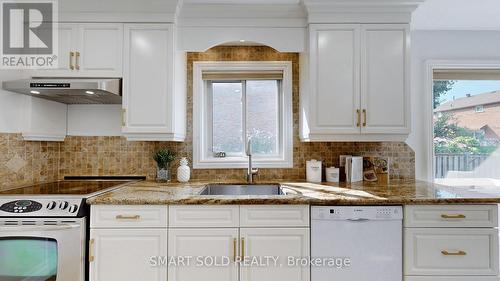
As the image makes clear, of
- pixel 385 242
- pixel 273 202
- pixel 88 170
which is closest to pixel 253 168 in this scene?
pixel 273 202

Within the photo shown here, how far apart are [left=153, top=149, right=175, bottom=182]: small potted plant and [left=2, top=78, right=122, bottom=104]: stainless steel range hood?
56cm

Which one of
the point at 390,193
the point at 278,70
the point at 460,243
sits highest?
the point at 278,70

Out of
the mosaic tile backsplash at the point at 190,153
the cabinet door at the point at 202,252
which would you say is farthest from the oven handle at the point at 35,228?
the mosaic tile backsplash at the point at 190,153

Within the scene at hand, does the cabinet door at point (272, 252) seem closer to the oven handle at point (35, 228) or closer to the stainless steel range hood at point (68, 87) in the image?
the oven handle at point (35, 228)

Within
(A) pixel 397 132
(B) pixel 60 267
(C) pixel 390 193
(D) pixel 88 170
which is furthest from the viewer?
(D) pixel 88 170

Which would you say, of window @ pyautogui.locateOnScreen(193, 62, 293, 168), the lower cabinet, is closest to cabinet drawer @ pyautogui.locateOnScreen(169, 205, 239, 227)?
the lower cabinet

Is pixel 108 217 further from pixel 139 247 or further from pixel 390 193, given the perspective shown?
pixel 390 193

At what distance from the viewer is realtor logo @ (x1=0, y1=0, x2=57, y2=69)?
208cm

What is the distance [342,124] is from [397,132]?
1.38 ft

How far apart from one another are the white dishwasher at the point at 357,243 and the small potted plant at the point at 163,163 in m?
1.31

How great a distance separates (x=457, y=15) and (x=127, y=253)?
122 inches

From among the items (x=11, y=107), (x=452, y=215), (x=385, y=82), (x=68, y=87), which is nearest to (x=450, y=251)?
(x=452, y=215)

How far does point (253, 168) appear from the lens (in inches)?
100

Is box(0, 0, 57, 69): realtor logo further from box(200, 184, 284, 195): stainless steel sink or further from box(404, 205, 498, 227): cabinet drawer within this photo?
box(404, 205, 498, 227): cabinet drawer
